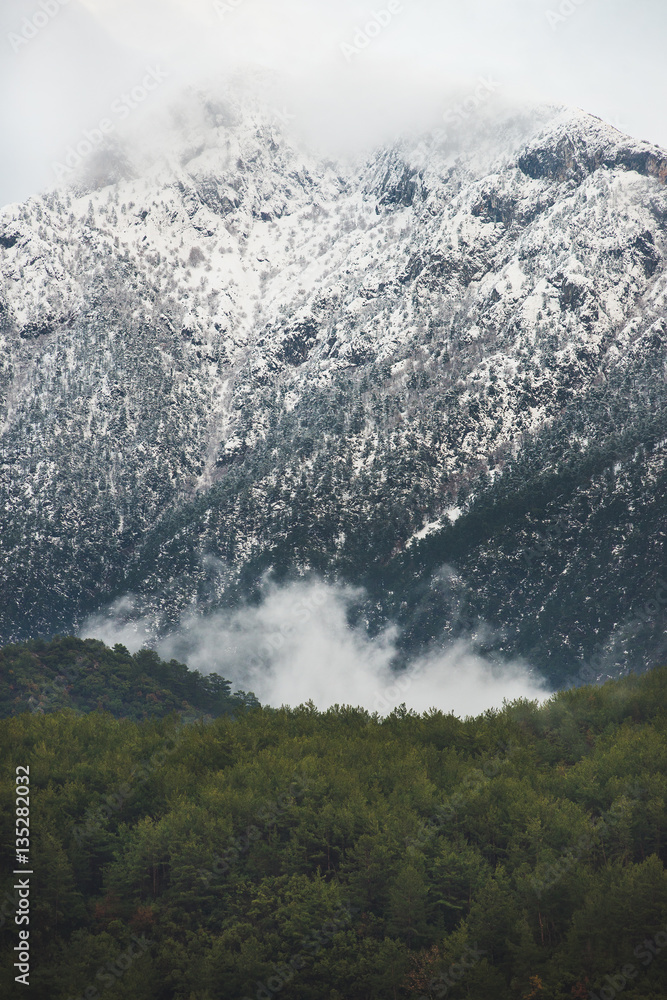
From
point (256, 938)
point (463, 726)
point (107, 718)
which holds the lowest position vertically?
point (256, 938)

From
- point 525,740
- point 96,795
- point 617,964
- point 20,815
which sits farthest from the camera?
point 525,740

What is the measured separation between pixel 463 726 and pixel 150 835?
40213mm

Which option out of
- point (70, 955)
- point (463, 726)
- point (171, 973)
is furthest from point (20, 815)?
point (463, 726)

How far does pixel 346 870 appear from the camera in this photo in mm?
78000

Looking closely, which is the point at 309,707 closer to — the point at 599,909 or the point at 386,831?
the point at 386,831

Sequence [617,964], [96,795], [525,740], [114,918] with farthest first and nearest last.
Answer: [525,740] < [96,795] < [114,918] < [617,964]

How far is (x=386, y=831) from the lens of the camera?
77500 millimetres

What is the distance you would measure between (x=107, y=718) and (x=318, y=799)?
154 feet

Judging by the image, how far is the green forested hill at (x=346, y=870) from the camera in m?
66.0

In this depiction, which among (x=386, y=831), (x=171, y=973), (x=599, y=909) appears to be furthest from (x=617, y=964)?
(x=171, y=973)

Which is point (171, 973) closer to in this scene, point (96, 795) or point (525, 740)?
point (96, 795)

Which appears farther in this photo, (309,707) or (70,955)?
(309,707)

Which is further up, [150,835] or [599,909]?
[150,835]

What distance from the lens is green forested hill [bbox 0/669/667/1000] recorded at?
66.0m
